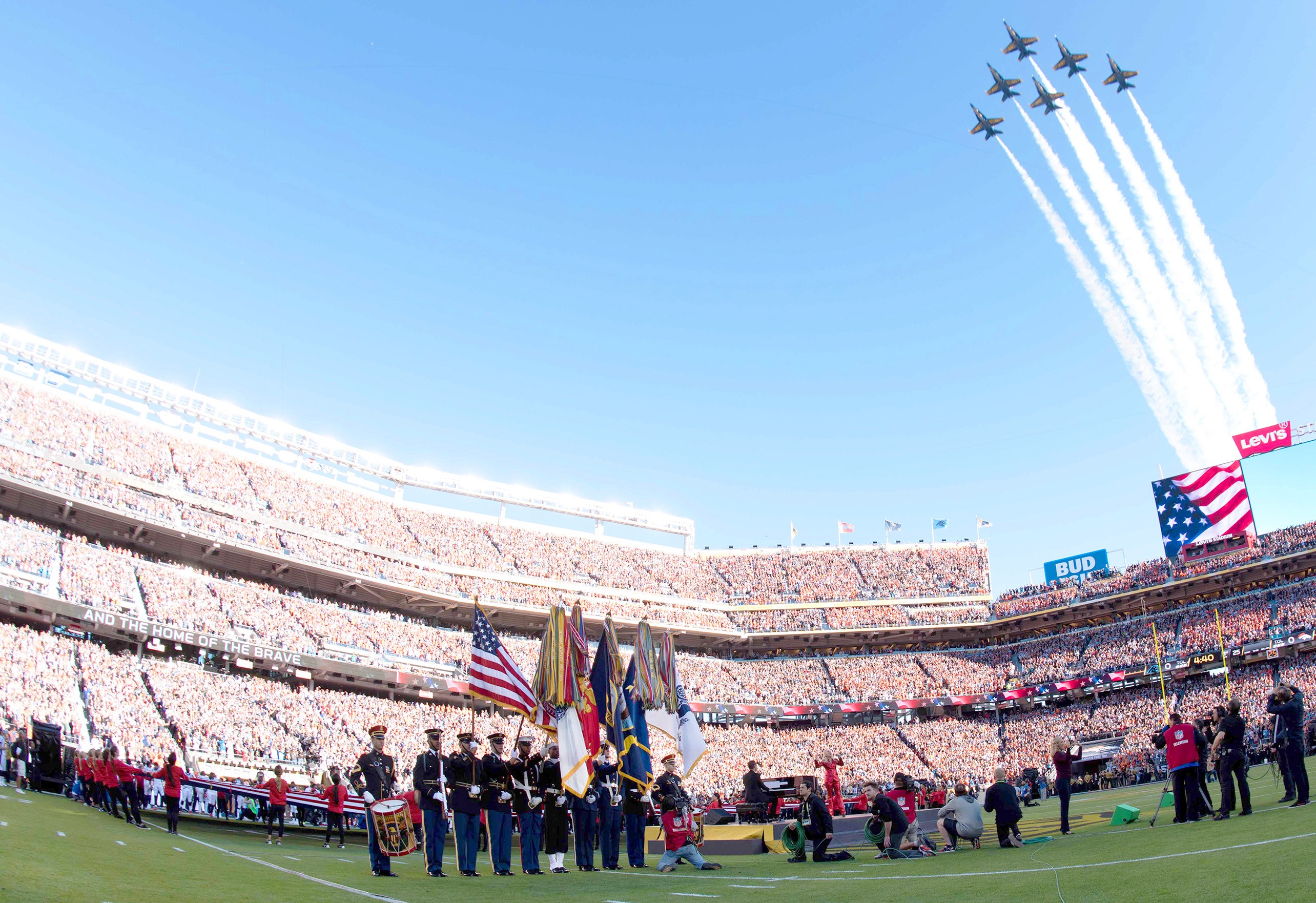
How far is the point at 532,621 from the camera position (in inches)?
2266

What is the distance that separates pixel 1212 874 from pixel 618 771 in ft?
32.1

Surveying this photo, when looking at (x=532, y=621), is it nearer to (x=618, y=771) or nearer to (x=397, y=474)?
(x=397, y=474)

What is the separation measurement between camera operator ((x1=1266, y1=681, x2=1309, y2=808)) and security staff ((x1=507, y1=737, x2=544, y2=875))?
10525mm

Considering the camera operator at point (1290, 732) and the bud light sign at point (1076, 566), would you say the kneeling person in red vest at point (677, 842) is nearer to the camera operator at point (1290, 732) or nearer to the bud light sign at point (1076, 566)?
the camera operator at point (1290, 732)

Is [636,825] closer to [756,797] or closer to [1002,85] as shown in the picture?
[756,797]

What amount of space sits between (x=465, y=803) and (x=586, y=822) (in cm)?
282

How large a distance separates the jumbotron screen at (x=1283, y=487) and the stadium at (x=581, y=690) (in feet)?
0.72

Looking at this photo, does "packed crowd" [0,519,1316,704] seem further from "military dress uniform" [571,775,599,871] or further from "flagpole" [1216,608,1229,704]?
"military dress uniform" [571,775,599,871]

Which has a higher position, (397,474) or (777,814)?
(397,474)

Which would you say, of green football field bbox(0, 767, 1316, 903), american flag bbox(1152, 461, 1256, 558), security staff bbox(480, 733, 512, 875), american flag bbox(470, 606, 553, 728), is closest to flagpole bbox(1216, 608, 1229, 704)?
american flag bbox(1152, 461, 1256, 558)

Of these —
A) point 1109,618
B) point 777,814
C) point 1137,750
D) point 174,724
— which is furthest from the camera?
point 1109,618

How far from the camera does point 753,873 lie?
12344mm

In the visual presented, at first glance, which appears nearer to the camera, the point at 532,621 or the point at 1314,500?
the point at 1314,500

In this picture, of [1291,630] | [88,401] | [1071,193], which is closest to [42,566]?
[88,401]
